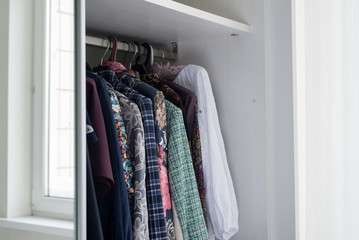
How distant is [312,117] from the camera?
1574 mm

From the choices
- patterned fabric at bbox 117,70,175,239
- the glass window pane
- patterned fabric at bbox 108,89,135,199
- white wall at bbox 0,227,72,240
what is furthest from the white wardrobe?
white wall at bbox 0,227,72,240

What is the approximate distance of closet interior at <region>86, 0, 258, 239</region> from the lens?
1.48 meters

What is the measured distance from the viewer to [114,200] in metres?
1.14

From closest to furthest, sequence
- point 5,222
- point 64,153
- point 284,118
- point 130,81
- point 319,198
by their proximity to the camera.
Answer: point 5,222, point 64,153, point 130,81, point 319,198, point 284,118

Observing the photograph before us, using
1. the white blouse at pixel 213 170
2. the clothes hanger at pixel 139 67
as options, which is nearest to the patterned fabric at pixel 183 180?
the white blouse at pixel 213 170

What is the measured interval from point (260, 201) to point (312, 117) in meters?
0.39

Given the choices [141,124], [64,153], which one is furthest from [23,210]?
[141,124]

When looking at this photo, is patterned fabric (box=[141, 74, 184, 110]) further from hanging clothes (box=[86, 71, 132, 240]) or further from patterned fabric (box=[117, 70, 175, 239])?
hanging clothes (box=[86, 71, 132, 240])

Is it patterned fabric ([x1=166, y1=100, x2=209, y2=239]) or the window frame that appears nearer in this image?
the window frame

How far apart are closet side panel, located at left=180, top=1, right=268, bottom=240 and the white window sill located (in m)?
0.92

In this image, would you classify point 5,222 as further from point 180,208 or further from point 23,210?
point 180,208

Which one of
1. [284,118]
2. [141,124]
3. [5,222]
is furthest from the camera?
[284,118]

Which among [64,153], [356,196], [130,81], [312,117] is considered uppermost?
[130,81]

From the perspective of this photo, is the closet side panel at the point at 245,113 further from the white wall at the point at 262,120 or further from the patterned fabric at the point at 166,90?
the patterned fabric at the point at 166,90
